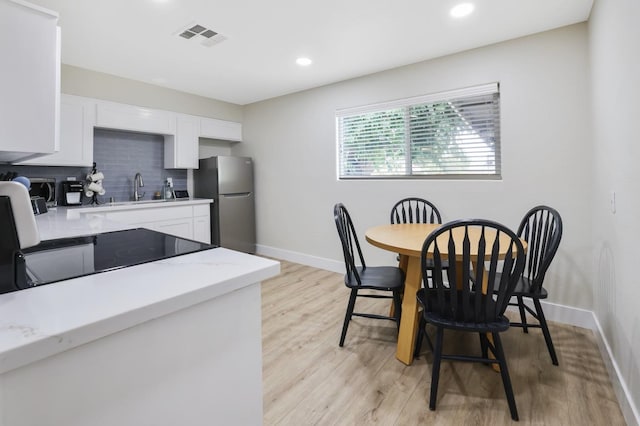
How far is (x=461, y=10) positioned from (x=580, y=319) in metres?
2.52

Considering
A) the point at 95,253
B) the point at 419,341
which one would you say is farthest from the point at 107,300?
the point at 419,341

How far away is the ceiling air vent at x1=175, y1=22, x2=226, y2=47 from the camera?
2.54 m

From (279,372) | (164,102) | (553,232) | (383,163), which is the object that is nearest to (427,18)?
(383,163)

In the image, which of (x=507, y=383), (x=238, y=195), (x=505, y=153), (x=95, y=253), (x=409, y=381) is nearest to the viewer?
(x=95, y=253)

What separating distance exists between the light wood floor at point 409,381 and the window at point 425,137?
1.52 m

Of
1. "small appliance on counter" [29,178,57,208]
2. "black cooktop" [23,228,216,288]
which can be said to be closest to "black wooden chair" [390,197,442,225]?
"black cooktop" [23,228,216,288]

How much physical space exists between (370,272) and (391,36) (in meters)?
1.97

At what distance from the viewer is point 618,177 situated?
169 centimetres

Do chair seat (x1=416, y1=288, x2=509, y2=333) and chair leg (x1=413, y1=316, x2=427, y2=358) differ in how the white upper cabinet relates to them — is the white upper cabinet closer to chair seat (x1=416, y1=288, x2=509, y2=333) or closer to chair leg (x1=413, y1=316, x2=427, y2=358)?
chair seat (x1=416, y1=288, x2=509, y2=333)

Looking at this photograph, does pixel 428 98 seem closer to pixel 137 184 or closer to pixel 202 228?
pixel 202 228

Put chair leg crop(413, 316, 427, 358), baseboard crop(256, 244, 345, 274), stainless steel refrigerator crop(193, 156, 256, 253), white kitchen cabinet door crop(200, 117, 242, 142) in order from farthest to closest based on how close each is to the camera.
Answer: white kitchen cabinet door crop(200, 117, 242, 142)
stainless steel refrigerator crop(193, 156, 256, 253)
baseboard crop(256, 244, 345, 274)
chair leg crop(413, 316, 427, 358)

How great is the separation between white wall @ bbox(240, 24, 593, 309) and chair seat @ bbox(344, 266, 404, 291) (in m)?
1.13

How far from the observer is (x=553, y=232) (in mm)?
1982

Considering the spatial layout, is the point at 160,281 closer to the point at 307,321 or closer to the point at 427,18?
the point at 307,321
